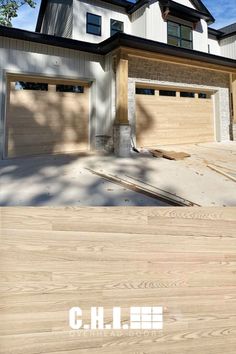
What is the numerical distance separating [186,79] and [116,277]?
978cm

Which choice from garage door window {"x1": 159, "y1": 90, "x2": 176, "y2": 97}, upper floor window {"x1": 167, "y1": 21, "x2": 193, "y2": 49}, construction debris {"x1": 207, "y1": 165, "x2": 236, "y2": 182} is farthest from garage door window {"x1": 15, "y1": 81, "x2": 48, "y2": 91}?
upper floor window {"x1": 167, "y1": 21, "x2": 193, "y2": 49}

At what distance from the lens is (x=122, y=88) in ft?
30.5

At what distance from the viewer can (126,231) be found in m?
3.58

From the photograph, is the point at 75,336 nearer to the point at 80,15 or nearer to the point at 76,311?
the point at 76,311

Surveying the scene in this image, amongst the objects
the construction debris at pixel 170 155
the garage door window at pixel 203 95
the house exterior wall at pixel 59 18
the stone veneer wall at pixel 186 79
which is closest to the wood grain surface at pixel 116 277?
the construction debris at pixel 170 155

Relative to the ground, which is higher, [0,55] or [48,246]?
[0,55]

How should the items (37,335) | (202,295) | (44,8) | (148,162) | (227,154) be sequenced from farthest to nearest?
(44,8)
(227,154)
(148,162)
(202,295)
(37,335)

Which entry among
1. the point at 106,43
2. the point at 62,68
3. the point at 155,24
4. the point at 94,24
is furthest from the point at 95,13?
the point at 62,68

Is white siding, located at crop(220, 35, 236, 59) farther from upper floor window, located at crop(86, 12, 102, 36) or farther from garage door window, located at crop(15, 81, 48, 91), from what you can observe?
garage door window, located at crop(15, 81, 48, 91)

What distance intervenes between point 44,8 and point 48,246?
17575 mm

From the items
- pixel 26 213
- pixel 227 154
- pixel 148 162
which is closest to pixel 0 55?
pixel 148 162

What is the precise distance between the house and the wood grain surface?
5.73 metres

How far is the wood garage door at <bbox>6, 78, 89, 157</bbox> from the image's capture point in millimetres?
9000

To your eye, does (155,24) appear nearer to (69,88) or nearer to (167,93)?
(167,93)
